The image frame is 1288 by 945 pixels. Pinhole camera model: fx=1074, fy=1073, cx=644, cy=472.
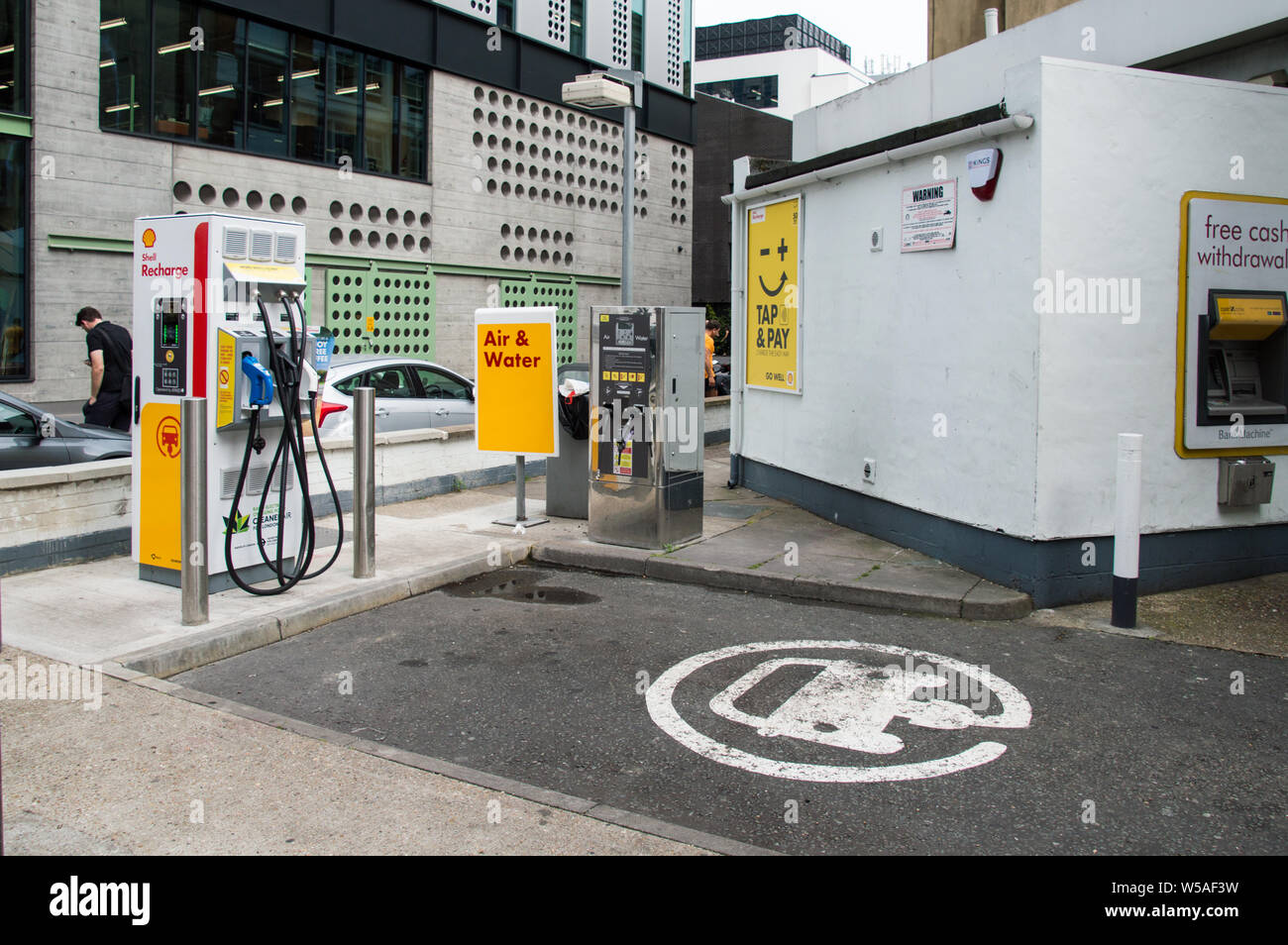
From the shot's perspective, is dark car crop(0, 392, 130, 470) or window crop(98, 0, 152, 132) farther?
window crop(98, 0, 152, 132)

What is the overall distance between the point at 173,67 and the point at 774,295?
11135 millimetres

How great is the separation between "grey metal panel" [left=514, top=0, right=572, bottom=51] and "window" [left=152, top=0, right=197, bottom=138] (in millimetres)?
7577

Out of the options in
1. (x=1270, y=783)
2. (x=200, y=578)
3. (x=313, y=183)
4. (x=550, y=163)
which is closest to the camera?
(x=1270, y=783)

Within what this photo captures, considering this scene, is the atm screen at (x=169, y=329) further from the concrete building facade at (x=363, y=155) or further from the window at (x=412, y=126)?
the window at (x=412, y=126)

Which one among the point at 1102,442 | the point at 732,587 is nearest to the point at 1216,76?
the point at 1102,442

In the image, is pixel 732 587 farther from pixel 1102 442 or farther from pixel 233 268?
pixel 233 268

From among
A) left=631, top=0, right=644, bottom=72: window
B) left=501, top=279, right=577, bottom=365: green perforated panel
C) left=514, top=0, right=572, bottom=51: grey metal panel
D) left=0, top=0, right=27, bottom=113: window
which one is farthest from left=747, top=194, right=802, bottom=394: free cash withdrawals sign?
left=631, top=0, right=644, bottom=72: window

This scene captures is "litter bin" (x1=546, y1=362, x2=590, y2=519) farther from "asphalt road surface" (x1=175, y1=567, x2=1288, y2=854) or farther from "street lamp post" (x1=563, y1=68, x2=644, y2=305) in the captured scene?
"street lamp post" (x1=563, y1=68, x2=644, y2=305)

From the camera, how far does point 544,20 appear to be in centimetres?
2286

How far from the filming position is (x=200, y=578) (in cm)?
618

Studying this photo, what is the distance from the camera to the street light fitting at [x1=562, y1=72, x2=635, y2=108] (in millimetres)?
13633

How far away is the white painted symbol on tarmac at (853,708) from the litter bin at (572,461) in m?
3.59

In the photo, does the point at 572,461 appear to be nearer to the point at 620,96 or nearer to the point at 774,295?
the point at 774,295
